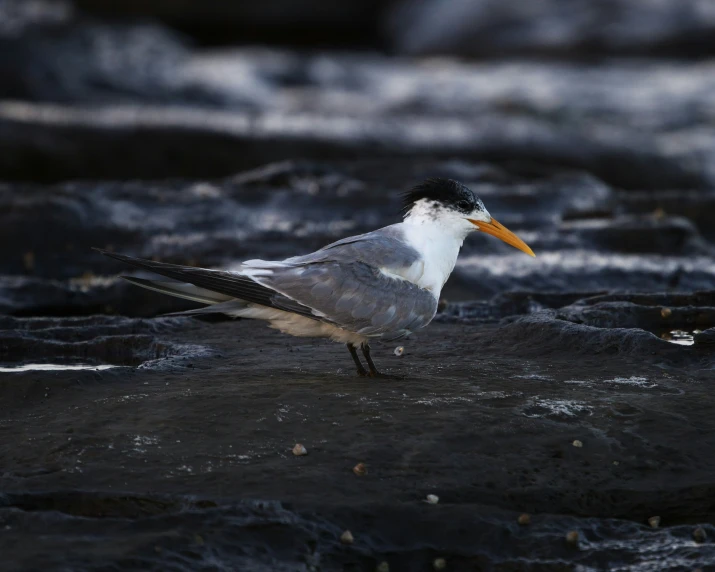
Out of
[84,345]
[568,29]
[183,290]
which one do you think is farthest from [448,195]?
[568,29]

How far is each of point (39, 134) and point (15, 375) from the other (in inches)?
290

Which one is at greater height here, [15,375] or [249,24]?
[249,24]

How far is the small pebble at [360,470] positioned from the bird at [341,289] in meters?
1.07

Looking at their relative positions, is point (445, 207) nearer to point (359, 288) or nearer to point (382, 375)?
point (359, 288)

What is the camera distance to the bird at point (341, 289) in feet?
14.7

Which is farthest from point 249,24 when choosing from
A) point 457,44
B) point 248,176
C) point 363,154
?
point 248,176

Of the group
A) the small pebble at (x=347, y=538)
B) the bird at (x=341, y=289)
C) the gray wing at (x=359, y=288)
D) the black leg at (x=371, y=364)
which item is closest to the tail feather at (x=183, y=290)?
the bird at (x=341, y=289)

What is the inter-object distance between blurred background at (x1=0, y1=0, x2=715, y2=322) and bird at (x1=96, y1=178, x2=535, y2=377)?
1819 mm

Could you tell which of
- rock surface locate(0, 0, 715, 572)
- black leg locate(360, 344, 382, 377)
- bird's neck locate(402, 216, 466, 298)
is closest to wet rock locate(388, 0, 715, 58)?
rock surface locate(0, 0, 715, 572)

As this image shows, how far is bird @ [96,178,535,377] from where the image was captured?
177 inches

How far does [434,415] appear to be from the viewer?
3857 mm

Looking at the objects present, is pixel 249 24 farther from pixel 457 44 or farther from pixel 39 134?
pixel 39 134

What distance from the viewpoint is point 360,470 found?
345 centimetres

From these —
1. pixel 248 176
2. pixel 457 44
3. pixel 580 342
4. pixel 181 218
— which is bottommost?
pixel 580 342
